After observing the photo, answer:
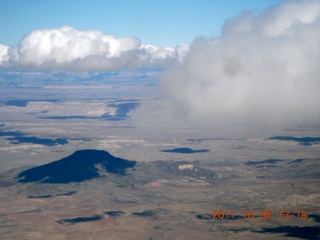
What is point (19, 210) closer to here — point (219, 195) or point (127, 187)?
point (127, 187)

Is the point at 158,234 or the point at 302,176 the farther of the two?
the point at 302,176

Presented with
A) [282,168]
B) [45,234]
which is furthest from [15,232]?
[282,168]

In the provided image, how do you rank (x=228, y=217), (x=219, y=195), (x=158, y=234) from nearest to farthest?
(x=158, y=234) → (x=228, y=217) → (x=219, y=195)
